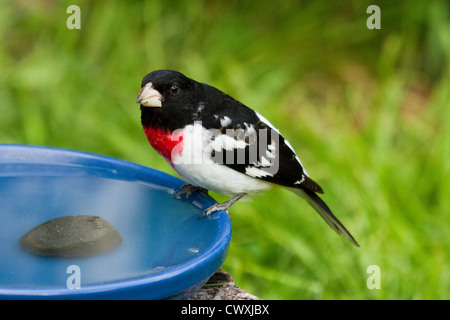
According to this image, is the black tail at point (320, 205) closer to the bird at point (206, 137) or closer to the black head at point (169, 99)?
the bird at point (206, 137)

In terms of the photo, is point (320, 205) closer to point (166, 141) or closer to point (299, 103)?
point (166, 141)

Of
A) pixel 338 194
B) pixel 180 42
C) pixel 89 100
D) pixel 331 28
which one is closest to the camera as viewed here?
pixel 338 194

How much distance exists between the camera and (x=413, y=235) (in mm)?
2865

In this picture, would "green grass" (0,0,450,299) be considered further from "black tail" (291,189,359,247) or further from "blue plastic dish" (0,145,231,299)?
"blue plastic dish" (0,145,231,299)

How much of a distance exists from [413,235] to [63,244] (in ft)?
5.71

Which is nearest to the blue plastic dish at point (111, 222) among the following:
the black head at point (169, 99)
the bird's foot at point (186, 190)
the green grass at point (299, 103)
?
the bird's foot at point (186, 190)

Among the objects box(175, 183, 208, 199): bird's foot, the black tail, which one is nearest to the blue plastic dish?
box(175, 183, 208, 199): bird's foot

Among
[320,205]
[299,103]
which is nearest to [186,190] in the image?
[320,205]

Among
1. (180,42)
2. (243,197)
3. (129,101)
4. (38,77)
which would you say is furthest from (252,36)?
(243,197)

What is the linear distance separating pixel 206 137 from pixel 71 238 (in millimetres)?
531

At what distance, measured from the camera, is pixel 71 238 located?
5.32ft

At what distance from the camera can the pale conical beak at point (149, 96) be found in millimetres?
1849
